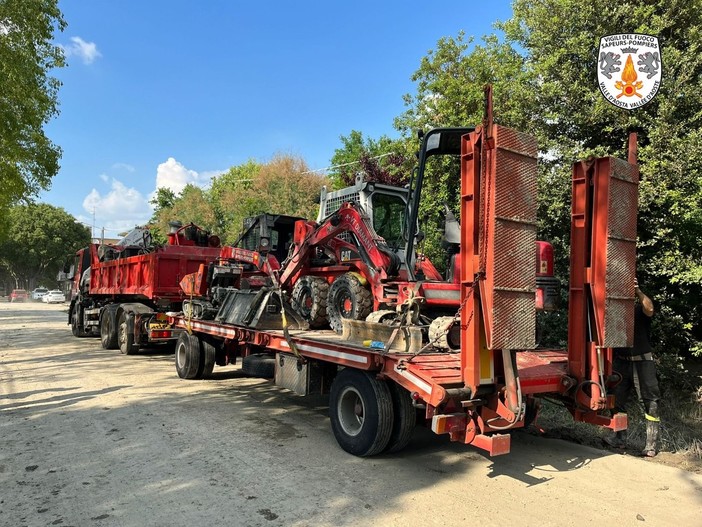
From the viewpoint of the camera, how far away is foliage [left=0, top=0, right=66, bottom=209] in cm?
1374

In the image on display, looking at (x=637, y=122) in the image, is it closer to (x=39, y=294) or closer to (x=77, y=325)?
(x=77, y=325)

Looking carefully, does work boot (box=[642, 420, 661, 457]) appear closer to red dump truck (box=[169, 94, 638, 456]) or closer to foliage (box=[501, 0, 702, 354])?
red dump truck (box=[169, 94, 638, 456])

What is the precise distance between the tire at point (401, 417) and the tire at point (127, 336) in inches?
362

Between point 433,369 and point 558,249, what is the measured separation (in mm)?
5244

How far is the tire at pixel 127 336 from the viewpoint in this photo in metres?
12.4

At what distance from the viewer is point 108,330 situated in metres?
13.8

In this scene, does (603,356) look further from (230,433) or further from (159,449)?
(159,449)

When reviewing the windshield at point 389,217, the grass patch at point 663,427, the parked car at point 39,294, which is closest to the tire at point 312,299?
the windshield at point 389,217

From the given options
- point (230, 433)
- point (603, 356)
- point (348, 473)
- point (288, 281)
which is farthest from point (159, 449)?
point (603, 356)

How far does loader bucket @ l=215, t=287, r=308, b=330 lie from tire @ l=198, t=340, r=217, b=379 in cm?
152

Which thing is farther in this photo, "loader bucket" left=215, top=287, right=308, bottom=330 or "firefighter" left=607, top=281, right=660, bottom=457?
"loader bucket" left=215, top=287, right=308, bottom=330

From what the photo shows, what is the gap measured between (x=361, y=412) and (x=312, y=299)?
2.79 meters

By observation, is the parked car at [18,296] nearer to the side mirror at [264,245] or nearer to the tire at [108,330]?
the tire at [108,330]

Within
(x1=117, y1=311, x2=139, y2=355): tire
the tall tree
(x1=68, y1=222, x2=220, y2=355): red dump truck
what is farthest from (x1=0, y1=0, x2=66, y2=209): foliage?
the tall tree
